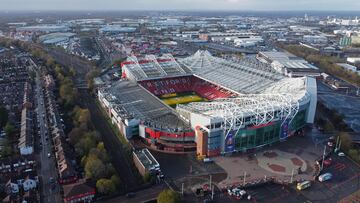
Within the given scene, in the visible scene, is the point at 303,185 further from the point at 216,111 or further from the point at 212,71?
the point at 212,71

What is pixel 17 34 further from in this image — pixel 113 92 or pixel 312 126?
pixel 312 126

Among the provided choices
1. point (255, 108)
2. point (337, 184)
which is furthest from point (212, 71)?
point (337, 184)

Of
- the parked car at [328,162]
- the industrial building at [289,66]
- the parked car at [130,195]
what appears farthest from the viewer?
the industrial building at [289,66]

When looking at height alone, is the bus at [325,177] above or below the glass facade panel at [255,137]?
below

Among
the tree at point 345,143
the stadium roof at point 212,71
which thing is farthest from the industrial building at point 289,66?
the tree at point 345,143

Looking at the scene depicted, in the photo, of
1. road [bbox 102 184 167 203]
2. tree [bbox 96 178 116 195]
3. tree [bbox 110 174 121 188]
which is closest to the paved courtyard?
road [bbox 102 184 167 203]

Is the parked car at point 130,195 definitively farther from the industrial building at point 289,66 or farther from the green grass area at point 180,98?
the industrial building at point 289,66

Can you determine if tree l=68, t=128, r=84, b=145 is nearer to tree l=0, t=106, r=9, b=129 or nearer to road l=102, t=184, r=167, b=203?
tree l=0, t=106, r=9, b=129
